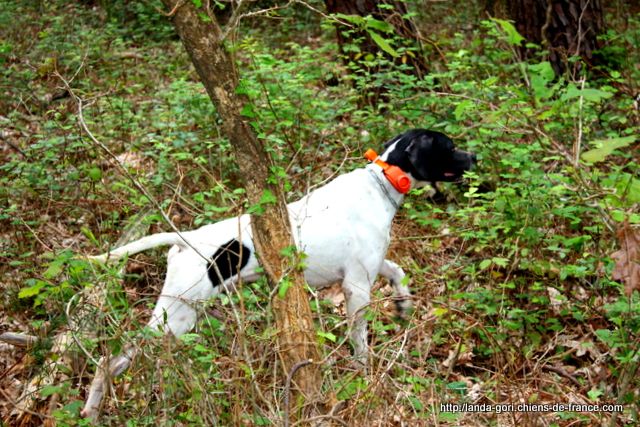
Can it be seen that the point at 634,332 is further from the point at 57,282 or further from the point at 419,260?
the point at 57,282

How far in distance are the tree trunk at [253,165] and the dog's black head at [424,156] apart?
158cm

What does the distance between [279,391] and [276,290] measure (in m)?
0.49

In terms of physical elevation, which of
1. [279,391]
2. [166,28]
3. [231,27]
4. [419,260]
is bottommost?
[166,28]

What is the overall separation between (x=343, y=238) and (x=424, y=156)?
79cm

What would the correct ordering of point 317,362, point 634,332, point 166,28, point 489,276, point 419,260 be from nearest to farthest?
point 317,362 → point 634,332 → point 489,276 → point 419,260 → point 166,28

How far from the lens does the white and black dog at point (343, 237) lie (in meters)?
4.71

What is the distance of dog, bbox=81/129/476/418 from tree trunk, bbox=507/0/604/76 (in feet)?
13.1

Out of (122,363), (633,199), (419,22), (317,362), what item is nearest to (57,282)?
(122,363)

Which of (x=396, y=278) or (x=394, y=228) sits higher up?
(x=396, y=278)

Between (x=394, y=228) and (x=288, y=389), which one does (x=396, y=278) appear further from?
(x=288, y=389)

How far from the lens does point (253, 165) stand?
151 inches

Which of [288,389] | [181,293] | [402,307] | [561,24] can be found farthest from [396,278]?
[561,24]

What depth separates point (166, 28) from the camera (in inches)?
474

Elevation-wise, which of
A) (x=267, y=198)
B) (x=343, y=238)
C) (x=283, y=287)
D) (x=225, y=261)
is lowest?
(x=343, y=238)
